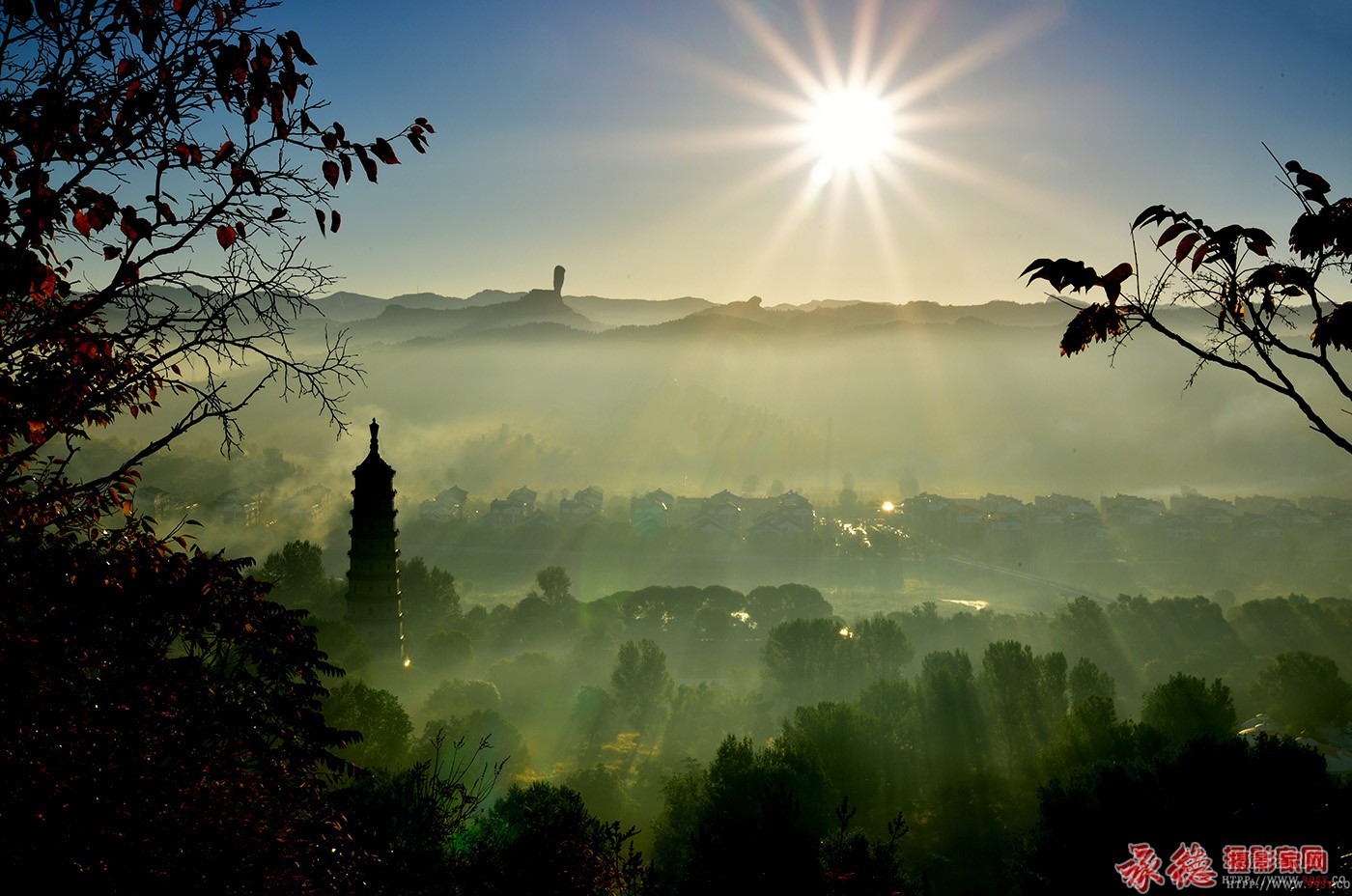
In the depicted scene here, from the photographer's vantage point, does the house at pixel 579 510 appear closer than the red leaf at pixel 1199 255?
No

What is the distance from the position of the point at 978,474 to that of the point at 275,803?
191 m

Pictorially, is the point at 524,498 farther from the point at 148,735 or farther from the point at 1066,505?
the point at 148,735

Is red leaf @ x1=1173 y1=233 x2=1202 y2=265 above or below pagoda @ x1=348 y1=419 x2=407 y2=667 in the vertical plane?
below

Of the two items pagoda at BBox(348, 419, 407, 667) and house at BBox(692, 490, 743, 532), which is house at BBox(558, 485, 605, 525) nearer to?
house at BBox(692, 490, 743, 532)

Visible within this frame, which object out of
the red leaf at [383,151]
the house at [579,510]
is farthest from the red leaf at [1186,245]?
the house at [579,510]

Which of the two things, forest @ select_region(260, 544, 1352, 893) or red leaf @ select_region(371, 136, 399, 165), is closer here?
red leaf @ select_region(371, 136, 399, 165)

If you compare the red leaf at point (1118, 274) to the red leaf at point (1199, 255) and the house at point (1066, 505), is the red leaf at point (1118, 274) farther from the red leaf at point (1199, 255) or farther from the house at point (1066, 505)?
the house at point (1066, 505)

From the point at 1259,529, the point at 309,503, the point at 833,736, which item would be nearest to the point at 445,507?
the point at 309,503

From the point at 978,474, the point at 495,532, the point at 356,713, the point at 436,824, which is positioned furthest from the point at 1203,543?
the point at 436,824

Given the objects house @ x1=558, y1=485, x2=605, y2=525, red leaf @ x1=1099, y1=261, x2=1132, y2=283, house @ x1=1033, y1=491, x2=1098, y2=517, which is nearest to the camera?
red leaf @ x1=1099, y1=261, x2=1132, y2=283
